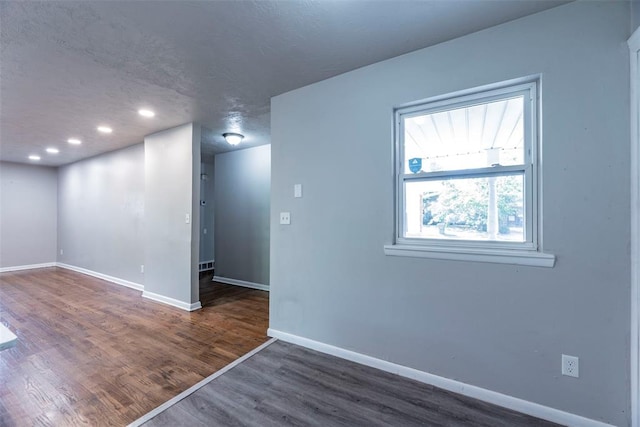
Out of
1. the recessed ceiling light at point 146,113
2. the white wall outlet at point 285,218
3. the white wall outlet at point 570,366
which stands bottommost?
the white wall outlet at point 570,366

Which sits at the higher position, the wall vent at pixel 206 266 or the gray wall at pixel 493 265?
the gray wall at pixel 493 265

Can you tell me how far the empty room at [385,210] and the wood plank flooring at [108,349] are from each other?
2cm

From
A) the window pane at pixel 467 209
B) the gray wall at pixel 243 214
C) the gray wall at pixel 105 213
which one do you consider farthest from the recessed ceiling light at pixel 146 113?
the window pane at pixel 467 209

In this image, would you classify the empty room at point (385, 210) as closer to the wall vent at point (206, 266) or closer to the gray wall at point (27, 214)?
the wall vent at point (206, 266)

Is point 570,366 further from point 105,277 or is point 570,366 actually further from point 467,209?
point 105,277

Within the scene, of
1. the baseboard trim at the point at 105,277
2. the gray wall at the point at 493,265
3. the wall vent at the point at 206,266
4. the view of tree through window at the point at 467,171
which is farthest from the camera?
the wall vent at the point at 206,266

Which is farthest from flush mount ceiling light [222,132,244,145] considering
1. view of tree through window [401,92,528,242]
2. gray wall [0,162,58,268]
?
gray wall [0,162,58,268]

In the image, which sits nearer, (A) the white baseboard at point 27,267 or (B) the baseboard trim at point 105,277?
(B) the baseboard trim at point 105,277

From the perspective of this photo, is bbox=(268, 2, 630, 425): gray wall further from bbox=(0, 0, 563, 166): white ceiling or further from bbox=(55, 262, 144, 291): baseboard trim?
bbox=(55, 262, 144, 291): baseboard trim

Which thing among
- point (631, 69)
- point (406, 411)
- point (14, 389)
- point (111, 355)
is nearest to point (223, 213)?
point (111, 355)

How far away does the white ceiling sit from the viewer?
1.63 m

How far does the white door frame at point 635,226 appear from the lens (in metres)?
1.45

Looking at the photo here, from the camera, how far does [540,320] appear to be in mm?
1705

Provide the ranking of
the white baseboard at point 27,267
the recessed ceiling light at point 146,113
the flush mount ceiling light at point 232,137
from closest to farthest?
the recessed ceiling light at point 146,113 → the flush mount ceiling light at point 232,137 → the white baseboard at point 27,267
